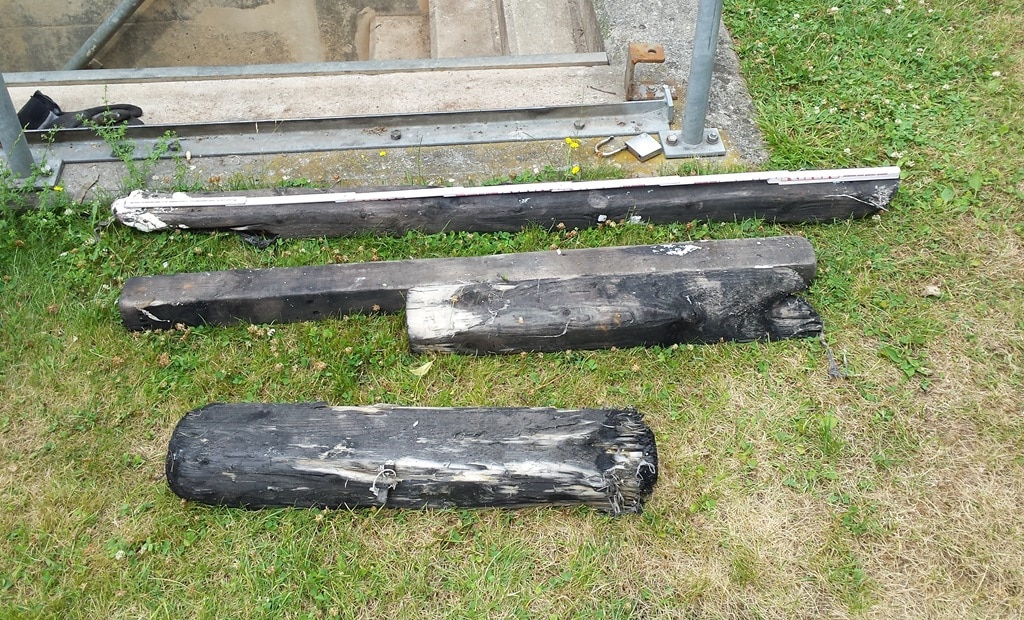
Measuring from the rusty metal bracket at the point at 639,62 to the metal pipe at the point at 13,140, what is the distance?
3.35 metres

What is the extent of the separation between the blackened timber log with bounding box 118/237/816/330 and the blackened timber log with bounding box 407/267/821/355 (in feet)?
0.35

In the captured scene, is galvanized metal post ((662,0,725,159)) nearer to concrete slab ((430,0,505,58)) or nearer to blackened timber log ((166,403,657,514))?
blackened timber log ((166,403,657,514))

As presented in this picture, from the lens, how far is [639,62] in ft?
14.8

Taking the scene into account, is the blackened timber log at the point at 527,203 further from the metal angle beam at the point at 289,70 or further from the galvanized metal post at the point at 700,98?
the metal angle beam at the point at 289,70

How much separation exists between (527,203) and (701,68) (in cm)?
117

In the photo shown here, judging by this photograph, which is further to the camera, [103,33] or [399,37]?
[399,37]

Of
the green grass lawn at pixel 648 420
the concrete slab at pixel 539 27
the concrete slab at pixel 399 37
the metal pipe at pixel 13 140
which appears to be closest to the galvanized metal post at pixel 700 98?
the green grass lawn at pixel 648 420

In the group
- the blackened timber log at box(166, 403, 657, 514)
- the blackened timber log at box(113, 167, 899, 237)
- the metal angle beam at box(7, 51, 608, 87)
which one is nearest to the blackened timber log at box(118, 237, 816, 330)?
the blackened timber log at box(113, 167, 899, 237)

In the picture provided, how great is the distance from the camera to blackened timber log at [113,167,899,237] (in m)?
3.88

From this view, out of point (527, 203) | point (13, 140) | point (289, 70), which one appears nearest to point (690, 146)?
point (527, 203)

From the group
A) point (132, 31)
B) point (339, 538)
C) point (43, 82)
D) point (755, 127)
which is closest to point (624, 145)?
point (755, 127)

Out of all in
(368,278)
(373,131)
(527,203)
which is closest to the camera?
(368,278)

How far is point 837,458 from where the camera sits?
125 inches

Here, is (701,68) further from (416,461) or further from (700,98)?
(416,461)
